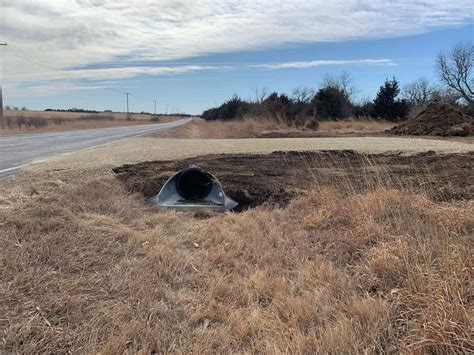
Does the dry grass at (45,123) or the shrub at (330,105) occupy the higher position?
the shrub at (330,105)

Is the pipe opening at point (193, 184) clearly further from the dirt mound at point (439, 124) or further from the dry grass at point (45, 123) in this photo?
the dry grass at point (45, 123)

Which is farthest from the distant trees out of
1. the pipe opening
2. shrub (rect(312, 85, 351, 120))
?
the pipe opening

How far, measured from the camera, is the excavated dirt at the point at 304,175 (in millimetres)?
7363

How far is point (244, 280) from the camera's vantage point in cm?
397

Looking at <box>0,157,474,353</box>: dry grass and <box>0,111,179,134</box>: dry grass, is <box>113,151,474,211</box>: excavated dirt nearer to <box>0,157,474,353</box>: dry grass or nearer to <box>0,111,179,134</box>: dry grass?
<box>0,157,474,353</box>: dry grass

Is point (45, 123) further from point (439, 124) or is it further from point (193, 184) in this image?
point (193, 184)

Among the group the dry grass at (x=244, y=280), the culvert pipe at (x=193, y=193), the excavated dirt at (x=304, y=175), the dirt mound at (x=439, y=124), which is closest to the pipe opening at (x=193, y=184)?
the culvert pipe at (x=193, y=193)

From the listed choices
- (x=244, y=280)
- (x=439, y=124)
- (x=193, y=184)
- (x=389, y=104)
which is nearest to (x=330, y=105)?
(x=389, y=104)

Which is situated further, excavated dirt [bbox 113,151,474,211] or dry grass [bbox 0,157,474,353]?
excavated dirt [bbox 113,151,474,211]

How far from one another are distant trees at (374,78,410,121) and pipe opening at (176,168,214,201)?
4630 centimetres

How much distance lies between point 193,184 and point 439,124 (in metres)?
21.4

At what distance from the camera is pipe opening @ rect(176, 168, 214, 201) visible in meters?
7.92

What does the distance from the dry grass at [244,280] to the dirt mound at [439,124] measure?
2060 cm

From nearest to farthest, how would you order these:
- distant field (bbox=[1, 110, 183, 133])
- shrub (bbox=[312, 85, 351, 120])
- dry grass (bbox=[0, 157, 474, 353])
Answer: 1. dry grass (bbox=[0, 157, 474, 353])
2. distant field (bbox=[1, 110, 183, 133])
3. shrub (bbox=[312, 85, 351, 120])
